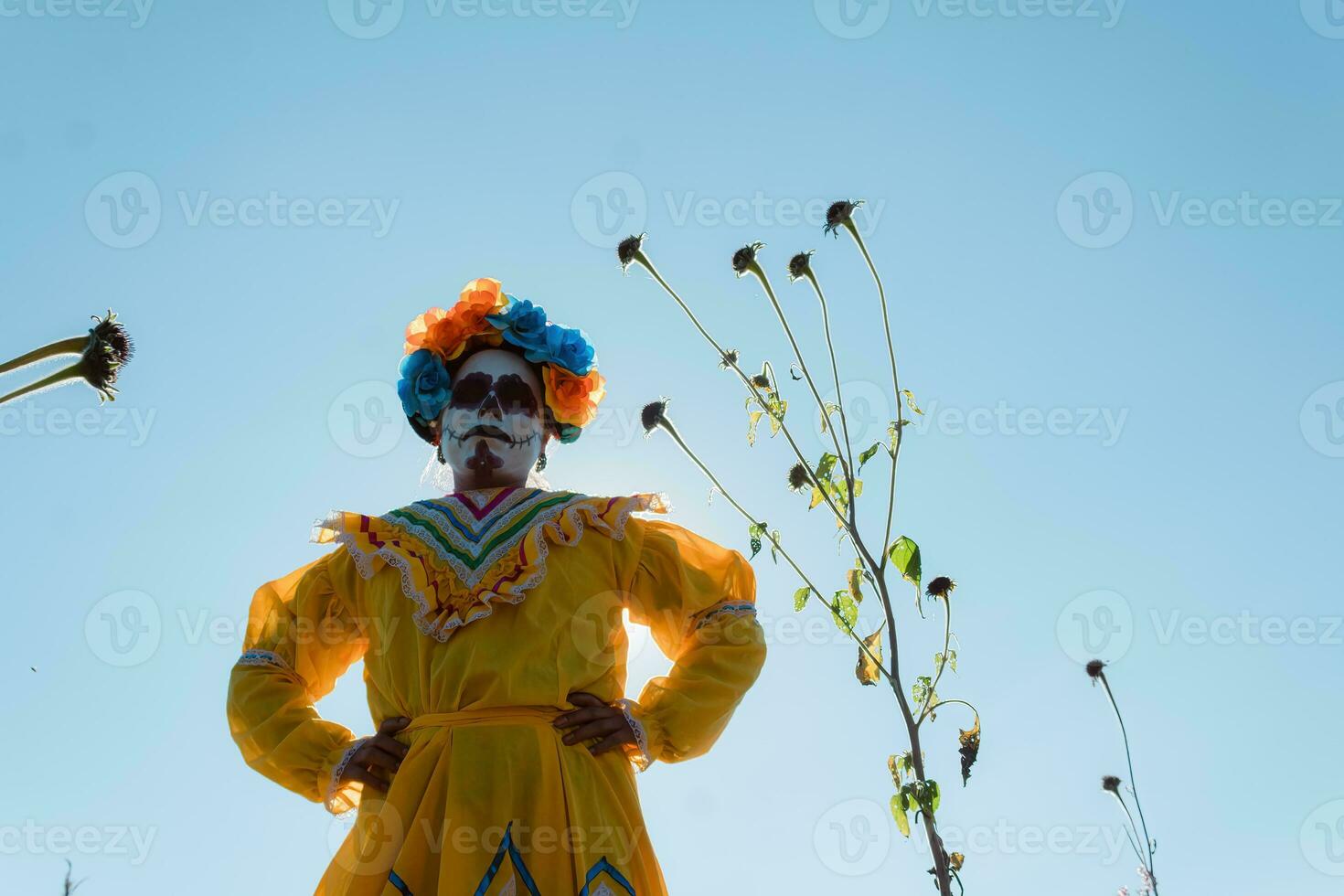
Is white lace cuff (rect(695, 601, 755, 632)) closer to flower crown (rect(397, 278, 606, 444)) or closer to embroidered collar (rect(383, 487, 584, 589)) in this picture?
embroidered collar (rect(383, 487, 584, 589))

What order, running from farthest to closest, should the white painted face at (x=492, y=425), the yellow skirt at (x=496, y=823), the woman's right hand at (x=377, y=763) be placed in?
the white painted face at (x=492, y=425) → the woman's right hand at (x=377, y=763) → the yellow skirt at (x=496, y=823)

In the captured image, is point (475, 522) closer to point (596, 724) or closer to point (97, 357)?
point (596, 724)

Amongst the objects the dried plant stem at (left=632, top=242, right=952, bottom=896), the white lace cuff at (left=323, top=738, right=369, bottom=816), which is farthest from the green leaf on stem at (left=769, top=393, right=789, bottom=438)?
the white lace cuff at (left=323, top=738, right=369, bottom=816)

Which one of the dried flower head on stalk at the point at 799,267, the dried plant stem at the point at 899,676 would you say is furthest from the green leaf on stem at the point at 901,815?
the dried flower head on stalk at the point at 799,267

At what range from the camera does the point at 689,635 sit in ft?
11.9

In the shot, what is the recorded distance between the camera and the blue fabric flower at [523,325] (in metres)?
4.22

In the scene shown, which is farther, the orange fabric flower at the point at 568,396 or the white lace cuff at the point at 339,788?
the orange fabric flower at the point at 568,396

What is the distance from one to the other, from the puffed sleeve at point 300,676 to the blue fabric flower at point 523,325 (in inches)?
38.4

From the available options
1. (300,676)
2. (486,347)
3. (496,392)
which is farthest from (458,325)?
(300,676)

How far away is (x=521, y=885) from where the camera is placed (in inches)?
117

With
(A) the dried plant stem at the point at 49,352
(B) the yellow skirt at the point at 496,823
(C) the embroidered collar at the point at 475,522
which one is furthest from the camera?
(C) the embroidered collar at the point at 475,522

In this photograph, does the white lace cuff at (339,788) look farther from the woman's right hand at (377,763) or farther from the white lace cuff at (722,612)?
the white lace cuff at (722,612)

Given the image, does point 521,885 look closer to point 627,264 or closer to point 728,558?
point 728,558

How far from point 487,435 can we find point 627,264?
3.25 ft
